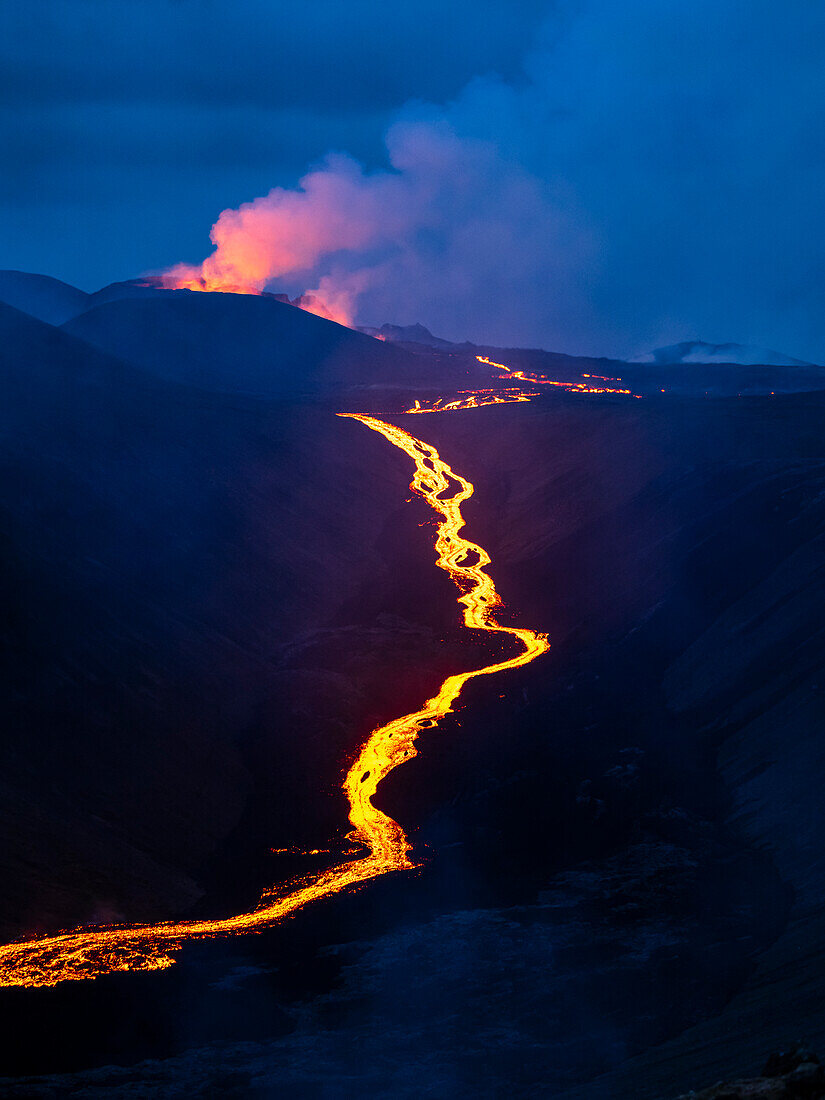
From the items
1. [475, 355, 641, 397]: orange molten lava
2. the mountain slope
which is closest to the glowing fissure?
[475, 355, 641, 397]: orange molten lava

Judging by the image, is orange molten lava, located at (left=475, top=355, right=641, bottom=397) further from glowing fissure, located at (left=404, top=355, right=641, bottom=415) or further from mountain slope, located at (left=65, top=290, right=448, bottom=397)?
mountain slope, located at (left=65, top=290, right=448, bottom=397)

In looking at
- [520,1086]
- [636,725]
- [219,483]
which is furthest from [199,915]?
[219,483]

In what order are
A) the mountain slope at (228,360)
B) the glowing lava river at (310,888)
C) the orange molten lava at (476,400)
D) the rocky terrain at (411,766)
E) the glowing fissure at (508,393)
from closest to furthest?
the rocky terrain at (411,766)
the glowing lava river at (310,888)
the orange molten lava at (476,400)
the glowing fissure at (508,393)
the mountain slope at (228,360)

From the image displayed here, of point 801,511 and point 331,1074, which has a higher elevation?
point 801,511

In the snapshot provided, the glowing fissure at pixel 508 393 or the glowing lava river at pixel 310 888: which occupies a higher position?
the glowing fissure at pixel 508 393

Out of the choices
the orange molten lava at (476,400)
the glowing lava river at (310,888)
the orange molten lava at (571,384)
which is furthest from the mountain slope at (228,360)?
the glowing lava river at (310,888)

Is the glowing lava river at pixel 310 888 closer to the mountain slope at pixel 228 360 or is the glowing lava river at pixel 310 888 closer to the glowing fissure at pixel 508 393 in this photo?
the glowing fissure at pixel 508 393

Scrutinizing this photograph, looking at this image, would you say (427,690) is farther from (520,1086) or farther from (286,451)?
(286,451)

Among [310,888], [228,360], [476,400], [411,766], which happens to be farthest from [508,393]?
[310,888]
